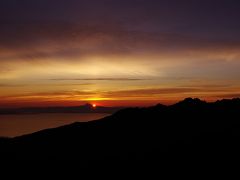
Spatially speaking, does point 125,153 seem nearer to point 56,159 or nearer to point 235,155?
point 56,159

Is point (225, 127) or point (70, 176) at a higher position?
point (225, 127)

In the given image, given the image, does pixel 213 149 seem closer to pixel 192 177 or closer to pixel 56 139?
pixel 192 177

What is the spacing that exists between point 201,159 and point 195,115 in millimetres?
16700

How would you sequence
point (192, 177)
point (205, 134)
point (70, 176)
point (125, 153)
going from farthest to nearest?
point (205, 134)
point (125, 153)
point (70, 176)
point (192, 177)

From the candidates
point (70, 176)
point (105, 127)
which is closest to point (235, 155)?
point (70, 176)

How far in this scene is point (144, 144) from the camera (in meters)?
40.3

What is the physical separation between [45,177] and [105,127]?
59.7ft

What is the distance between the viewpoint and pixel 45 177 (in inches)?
1321

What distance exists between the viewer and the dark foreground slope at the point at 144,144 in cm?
3362

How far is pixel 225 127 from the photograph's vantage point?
42562 millimetres

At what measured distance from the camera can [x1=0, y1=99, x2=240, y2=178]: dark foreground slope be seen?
110 ft

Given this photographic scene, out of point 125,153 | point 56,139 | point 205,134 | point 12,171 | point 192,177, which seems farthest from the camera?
point 56,139

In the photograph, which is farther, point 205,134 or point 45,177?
point 205,134

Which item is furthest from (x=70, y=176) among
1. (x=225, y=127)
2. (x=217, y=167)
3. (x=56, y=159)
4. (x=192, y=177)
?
(x=225, y=127)
